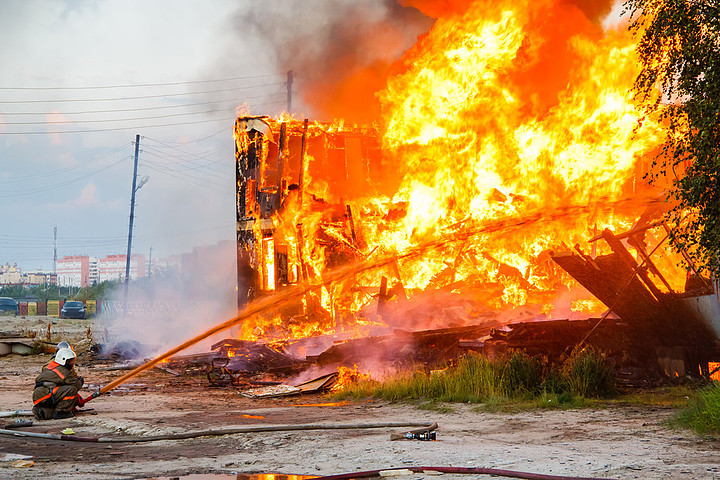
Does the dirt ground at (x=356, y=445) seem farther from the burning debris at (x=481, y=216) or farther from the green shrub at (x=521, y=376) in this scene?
the burning debris at (x=481, y=216)

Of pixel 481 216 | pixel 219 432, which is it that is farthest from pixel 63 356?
pixel 481 216

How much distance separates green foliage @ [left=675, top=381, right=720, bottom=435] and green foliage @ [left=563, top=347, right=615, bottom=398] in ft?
9.67

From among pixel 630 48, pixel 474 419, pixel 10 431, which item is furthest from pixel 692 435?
pixel 630 48

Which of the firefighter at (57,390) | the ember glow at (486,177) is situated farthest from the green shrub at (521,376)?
the firefighter at (57,390)

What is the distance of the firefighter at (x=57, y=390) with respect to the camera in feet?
41.1

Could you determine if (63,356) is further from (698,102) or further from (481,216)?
(481,216)

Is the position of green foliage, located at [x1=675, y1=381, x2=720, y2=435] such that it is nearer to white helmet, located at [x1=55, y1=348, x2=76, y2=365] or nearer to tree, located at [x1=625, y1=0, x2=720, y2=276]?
tree, located at [x1=625, y1=0, x2=720, y2=276]

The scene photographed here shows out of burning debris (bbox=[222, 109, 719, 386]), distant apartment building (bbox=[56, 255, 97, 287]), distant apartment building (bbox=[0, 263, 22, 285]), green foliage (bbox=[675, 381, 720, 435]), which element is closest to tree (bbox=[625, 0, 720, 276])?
green foliage (bbox=[675, 381, 720, 435])

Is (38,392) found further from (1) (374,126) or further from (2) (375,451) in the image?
(1) (374,126)

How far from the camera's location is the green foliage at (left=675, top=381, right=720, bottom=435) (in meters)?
9.14

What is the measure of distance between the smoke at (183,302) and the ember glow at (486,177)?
24.5ft

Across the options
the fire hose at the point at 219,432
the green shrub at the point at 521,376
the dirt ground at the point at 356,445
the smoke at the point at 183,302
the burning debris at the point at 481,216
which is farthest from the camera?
the smoke at the point at 183,302

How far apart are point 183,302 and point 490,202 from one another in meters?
25.1

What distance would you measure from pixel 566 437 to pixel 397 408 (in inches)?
172
